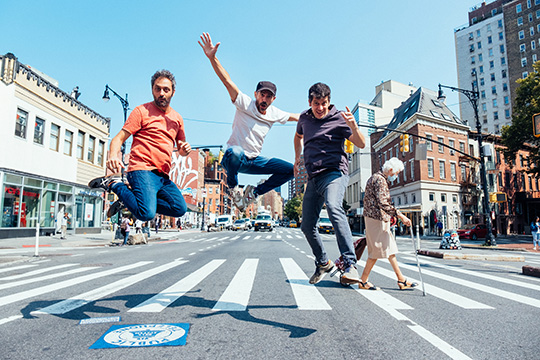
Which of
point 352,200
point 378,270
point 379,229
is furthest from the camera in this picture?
point 352,200

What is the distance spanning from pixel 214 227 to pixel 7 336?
48548 mm

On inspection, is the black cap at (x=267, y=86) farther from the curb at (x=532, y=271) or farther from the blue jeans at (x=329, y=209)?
the curb at (x=532, y=271)

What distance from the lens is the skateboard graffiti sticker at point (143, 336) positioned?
2.99 meters

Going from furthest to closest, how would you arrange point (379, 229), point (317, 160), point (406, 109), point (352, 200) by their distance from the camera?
point (352, 200), point (406, 109), point (379, 229), point (317, 160)

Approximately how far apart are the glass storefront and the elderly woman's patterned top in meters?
20.4

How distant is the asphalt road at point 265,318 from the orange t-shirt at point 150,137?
69.3 inches

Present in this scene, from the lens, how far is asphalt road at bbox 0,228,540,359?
2.84m

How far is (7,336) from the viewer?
3227 mm

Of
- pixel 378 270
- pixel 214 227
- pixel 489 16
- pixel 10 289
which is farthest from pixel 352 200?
pixel 10 289

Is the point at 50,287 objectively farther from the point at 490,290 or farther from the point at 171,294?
the point at 490,290

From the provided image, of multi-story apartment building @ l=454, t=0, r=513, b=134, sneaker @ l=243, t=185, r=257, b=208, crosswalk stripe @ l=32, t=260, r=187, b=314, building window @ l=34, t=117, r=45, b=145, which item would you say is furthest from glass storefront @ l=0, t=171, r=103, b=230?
multi-story apartment building @ l=454, t=0, r=513, b=134

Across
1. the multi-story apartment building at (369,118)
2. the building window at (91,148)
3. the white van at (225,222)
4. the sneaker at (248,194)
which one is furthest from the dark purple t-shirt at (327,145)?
the multi-story apartment building at (369,118)

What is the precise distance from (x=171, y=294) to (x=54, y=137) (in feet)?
74.8

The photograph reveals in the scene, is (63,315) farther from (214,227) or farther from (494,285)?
(214,227)
